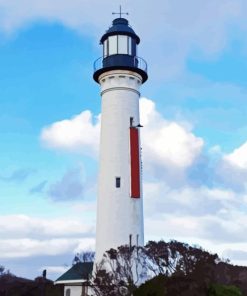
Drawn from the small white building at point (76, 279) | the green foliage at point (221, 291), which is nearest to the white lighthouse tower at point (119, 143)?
the small white building at point (76, 279)

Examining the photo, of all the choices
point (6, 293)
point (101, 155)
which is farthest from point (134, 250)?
point (6, 293)

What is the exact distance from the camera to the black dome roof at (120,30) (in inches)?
1336

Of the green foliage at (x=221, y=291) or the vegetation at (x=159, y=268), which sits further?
the vegetation at (x=159, y=268)

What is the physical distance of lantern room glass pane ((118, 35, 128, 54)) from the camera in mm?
33750

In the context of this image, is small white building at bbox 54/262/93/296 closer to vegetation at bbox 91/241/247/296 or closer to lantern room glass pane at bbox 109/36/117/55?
vegetation at bbox 91/241/247/296

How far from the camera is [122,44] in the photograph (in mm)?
33844

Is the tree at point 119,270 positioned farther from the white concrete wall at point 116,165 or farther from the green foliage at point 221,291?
the green foliage at point 221,291

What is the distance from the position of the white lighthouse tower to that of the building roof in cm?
309

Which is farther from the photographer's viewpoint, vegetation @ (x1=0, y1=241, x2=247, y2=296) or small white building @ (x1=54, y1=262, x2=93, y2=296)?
small white building @ (x1=54, y1=262, x2=93, y2=296)

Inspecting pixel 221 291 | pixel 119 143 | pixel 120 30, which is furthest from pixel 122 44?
pixel 221 291

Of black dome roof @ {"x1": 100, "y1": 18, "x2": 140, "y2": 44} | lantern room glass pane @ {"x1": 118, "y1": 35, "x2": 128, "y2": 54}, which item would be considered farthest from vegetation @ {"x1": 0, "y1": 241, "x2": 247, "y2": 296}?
black dome roof @ {"x1": 100, "y1": 18, "x2": 140, "y2": 44}

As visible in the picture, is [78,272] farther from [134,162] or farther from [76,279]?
[134,162]

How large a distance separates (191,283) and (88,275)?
11.8 metres

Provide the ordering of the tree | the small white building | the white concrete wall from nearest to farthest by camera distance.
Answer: the tree, the white concrete wall, the small white building
